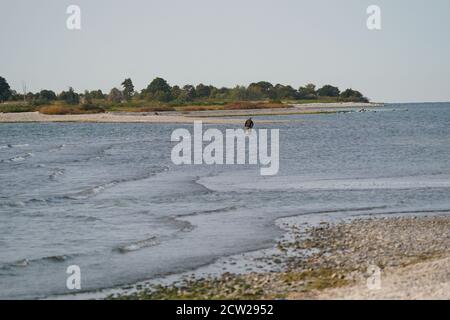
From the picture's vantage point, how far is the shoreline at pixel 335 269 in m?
13.5

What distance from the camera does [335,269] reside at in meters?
16.2

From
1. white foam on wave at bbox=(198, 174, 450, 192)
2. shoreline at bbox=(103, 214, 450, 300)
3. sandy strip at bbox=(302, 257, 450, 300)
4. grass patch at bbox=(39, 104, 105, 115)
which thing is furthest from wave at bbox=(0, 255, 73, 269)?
grass patch at bbox=(39, 104, 105, 115)

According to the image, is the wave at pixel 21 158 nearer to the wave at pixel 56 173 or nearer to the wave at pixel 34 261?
the wave at pixel 56 173

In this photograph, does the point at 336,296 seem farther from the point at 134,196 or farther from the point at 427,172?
the point at 427,172

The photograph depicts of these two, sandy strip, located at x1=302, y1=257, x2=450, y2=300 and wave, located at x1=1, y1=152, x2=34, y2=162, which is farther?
wave, located at x1=1, y1=152, x2=34, y2=162

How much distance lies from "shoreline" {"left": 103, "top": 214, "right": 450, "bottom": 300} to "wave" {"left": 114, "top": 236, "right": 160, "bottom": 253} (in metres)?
3.15

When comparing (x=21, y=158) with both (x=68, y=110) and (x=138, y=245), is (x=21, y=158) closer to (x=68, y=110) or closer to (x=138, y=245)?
(x=138, y=245)

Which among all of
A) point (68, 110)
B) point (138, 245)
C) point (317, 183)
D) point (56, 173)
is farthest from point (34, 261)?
point (68, 110)

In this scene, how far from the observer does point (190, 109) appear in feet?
577

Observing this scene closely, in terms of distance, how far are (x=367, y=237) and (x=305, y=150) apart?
37.9m

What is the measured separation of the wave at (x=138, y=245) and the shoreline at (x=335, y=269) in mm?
3149

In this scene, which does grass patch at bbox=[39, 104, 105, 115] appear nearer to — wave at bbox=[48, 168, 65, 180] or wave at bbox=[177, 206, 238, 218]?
wave at bbox=[48, 168, 65, 180]

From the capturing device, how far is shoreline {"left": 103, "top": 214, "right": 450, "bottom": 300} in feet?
44.3

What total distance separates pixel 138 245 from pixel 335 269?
6.63 meters
